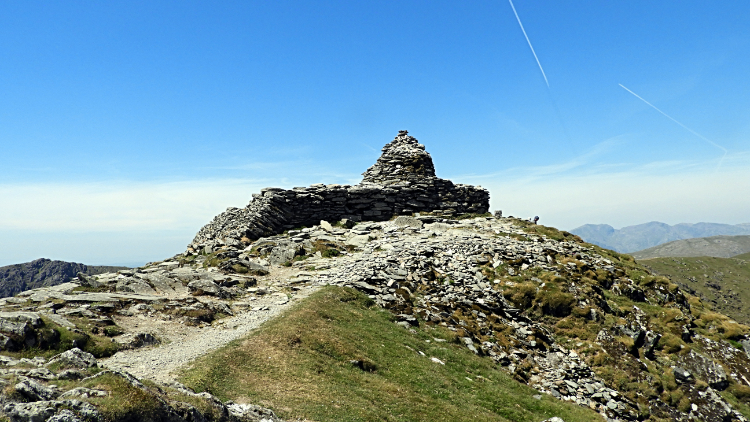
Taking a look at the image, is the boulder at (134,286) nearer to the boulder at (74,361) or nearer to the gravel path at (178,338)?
the gravel path at (178,338)

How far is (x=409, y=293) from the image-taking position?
30516mm

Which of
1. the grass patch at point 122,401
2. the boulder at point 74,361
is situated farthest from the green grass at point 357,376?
the grass patch at point 122,401

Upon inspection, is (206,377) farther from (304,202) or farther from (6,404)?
(304,202)

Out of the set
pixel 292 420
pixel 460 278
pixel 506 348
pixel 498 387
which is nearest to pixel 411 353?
pixel 498 387

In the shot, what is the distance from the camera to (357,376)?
58.1ft

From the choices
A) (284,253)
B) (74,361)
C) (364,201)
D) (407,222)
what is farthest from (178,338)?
(364,201)

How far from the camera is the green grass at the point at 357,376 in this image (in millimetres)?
14797

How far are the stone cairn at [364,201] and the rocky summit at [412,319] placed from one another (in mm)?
2208

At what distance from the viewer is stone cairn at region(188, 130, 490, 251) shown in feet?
156

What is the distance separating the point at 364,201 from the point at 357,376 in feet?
114

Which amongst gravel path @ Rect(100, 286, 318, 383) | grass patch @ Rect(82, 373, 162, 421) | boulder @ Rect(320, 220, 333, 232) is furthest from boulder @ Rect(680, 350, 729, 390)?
boulder @ Rect(320, 220, 333, 232)

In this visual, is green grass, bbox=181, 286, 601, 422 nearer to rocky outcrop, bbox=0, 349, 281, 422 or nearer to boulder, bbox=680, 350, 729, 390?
rocky outcrop, bbox=0, 349, 281, 422

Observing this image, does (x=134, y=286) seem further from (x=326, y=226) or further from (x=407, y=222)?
(x=407, y=222)

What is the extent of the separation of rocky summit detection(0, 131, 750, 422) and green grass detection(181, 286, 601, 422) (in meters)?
1.07
